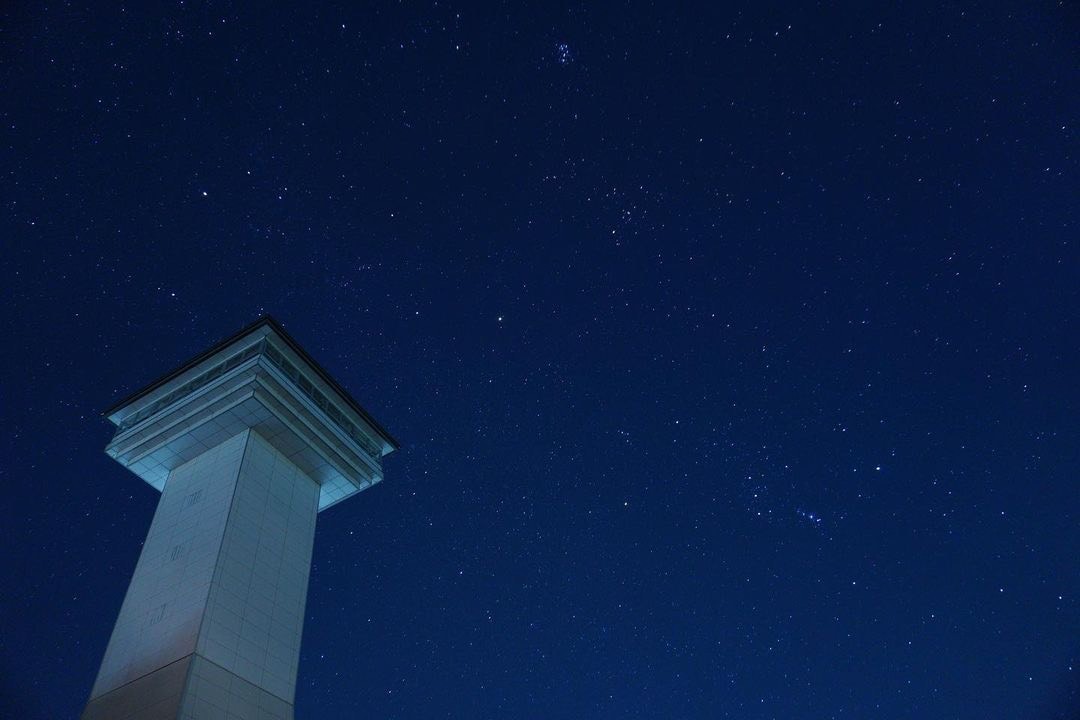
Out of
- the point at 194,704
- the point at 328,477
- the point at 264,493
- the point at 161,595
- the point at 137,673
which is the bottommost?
the point at 194,704

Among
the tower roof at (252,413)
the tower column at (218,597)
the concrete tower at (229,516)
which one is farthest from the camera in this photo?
the tower roof at (252,413)

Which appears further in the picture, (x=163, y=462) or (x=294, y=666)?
(x=163, y=462)

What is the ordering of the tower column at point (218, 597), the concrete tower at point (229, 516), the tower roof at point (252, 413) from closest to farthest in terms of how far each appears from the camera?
1. the tower column at point (218, 597)
2. the concrete tower at point (229, 516)
3. the tower roof at point (252, 413)

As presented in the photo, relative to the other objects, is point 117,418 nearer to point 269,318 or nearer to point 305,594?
point 269,318

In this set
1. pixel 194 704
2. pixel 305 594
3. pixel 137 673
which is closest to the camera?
pixel 194 704

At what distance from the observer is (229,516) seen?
1185 inches

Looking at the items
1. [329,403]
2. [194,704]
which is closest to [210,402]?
[329,403]

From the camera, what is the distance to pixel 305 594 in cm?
3222

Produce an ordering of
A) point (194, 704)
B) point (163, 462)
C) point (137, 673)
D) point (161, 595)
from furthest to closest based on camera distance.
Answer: point (163, 462) < point (161, 595) < point (137, 673) < point (194, 704)

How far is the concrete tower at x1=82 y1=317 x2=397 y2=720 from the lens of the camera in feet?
87.2

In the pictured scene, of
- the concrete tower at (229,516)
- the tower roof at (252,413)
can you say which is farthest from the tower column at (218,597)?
the tower roof at (252,413)

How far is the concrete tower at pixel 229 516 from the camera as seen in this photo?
87.2ft

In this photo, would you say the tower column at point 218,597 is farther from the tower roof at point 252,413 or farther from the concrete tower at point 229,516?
the tower roof at point 252,413

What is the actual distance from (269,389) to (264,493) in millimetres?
4097
